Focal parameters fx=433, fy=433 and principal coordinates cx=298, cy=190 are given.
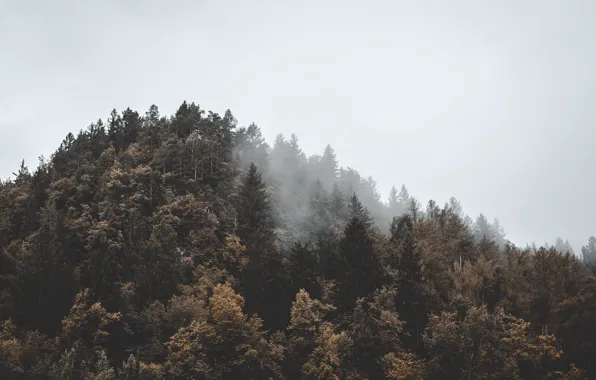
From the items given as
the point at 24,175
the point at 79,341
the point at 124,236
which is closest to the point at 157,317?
the point at 79,341

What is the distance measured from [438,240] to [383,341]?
29519 millimetres

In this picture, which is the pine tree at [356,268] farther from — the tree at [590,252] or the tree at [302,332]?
the tree at [590,252]

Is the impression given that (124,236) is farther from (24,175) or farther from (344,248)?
(24,175)

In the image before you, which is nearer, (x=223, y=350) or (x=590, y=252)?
(x=223, y=350)

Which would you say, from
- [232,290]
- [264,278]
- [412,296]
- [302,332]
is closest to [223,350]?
[232,290]

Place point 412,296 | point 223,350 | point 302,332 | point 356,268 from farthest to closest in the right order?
point 356,268, point 412,296, point 302,332, point 223,350

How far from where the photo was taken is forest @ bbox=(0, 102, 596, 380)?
141 ft

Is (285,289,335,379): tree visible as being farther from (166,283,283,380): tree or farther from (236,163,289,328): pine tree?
(236,163,289,328): pine tree

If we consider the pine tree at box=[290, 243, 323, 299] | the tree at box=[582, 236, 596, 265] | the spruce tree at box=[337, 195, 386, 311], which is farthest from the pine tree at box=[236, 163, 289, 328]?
the tree at box=[582, 236, 596, 265]

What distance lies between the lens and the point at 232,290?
49469mm

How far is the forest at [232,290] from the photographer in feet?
141

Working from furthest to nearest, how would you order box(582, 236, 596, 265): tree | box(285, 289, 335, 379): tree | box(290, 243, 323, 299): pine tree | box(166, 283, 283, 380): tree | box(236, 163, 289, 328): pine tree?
1. box(582, 236, 596, 265): tree
2. box(290, 243, 323, 299): pine tree
3. box(236, 163, 289, 328): pine tree
4. box(285, 289, 335, 379): tree
5. box(166, 283, 283, 380): tree

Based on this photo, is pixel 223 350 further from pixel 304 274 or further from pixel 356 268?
pixel 356 268

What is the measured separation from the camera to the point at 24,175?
83.9 meters
